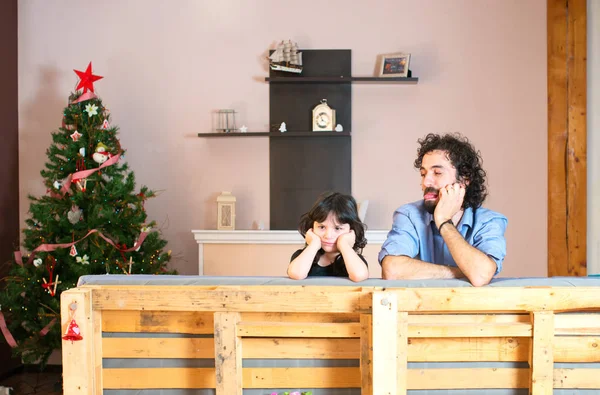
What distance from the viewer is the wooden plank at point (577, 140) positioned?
140 inches

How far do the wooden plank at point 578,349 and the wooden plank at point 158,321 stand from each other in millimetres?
940

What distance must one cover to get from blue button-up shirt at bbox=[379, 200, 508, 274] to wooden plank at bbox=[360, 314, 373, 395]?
56 cm

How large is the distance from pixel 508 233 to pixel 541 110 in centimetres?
92

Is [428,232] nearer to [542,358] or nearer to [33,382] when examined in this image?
[542,358]

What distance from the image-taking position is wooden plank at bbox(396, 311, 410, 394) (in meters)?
1.54

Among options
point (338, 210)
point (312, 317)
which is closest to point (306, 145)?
point (338, 210)

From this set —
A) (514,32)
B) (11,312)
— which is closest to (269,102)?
(514,32)

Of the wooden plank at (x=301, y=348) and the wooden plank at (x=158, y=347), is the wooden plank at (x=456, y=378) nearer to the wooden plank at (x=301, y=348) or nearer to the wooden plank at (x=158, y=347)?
the wooden plank at (x=301, y=348)

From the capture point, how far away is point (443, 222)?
1964 mm

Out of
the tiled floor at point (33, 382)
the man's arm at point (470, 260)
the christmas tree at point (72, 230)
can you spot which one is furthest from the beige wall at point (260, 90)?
the man's arm at point (470, 260)

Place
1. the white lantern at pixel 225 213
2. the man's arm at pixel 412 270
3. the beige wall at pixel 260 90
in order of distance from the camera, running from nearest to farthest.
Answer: the man's arm at pixel 412 270
the white lantern at pixel 225 213
the beige wall at pixel 260 90

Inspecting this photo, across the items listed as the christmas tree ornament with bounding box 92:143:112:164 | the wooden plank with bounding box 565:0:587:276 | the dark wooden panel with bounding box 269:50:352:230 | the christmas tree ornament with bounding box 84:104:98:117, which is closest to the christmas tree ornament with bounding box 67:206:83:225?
the christmas tree ornament with bounding box 92:143:112:164

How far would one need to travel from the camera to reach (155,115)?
4375mm

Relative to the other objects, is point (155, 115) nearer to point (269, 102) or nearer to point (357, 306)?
point (269, 102)
